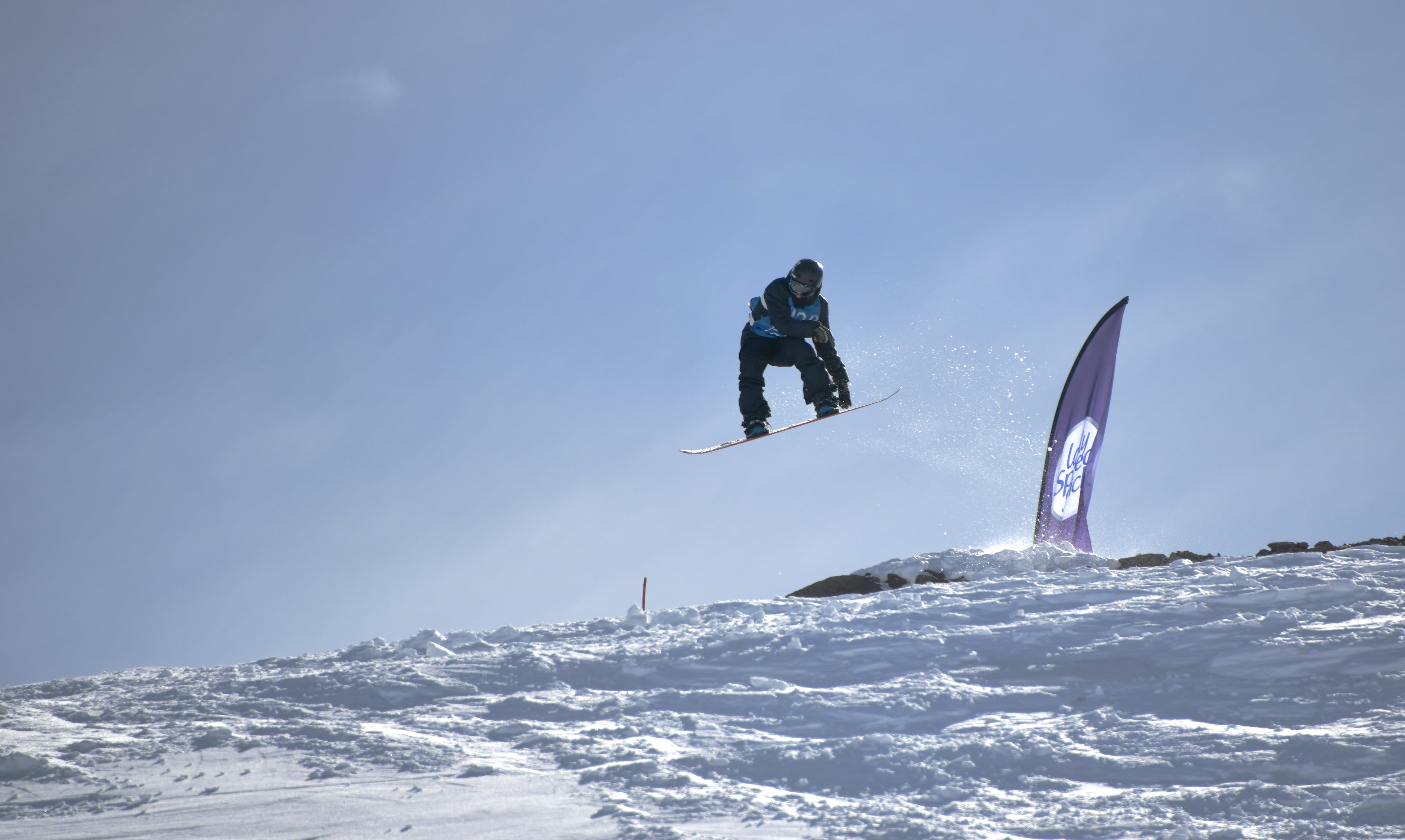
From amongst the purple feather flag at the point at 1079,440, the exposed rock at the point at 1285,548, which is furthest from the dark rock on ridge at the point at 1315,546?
the purple feather flag at the point at 1079,440

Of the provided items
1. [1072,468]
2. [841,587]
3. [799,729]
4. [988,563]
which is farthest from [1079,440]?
[799,729]

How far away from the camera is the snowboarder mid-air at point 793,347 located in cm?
940

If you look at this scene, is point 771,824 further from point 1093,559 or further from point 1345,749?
point 1093,559

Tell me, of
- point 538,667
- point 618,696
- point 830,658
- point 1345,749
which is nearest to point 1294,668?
point 1345,749

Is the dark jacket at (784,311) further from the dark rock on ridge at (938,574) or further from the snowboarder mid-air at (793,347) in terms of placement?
the dark rock on ridge at (938,574)

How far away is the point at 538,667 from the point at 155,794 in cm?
220

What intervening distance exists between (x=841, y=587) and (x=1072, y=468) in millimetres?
4924

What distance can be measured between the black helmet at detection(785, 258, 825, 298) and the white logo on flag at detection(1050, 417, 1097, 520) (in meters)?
5.29

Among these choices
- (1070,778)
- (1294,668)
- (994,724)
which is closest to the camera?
(1070,778)

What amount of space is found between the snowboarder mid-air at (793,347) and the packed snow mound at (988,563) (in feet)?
6.39

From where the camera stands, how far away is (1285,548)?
8.65 m

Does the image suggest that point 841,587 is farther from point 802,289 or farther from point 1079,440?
point 1079,440

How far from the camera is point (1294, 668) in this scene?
188 inches

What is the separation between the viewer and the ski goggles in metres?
9.27
